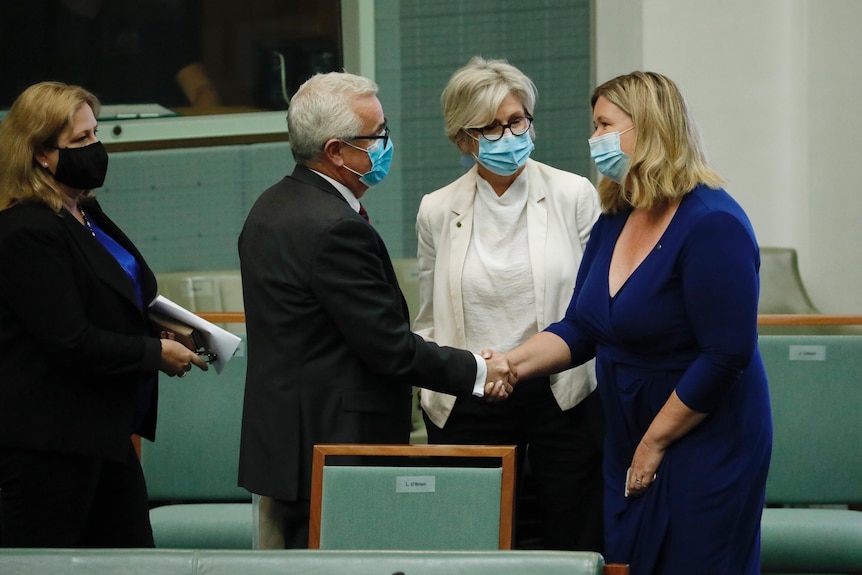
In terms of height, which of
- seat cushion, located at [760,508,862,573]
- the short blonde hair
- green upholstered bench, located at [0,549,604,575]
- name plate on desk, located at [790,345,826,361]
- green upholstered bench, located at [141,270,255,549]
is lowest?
seat cushion, located at [760,508,862,573]

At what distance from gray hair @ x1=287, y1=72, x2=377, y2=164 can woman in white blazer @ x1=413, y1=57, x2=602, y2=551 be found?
472 mm

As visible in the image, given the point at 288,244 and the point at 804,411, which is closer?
the point at 288,244

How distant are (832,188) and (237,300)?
2504mm

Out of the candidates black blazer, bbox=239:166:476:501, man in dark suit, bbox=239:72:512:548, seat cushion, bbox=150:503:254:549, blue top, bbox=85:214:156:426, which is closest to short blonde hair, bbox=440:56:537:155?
man in dark suit, bbox=239:72:512:548

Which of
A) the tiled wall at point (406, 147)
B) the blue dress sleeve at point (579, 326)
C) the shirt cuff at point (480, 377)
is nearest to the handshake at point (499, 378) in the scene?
the shirt cuff at point (480, 377)

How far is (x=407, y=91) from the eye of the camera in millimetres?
5258

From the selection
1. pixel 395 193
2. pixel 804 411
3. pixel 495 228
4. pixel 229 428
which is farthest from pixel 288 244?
pixel 395 193

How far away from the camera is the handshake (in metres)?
2.60

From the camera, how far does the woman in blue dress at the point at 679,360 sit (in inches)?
84.1

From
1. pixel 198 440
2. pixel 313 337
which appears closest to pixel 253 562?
pixel 313 337

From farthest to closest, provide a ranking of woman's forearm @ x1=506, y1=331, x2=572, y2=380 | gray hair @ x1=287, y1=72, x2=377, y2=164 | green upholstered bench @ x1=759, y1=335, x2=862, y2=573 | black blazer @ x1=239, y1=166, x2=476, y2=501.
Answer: green upholstered bench @ x1=759, y1=335, x2=862, y2=573 < woman's forearm @ x1=506, y1=331, x2=572, y2=380 < gray hair @ x1=287, y1=72, x2=377, y2=164 < black blazer @ x1=239, y1=166, x2=476, y2=501

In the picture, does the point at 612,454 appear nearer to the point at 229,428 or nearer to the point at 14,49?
the point at 229,428

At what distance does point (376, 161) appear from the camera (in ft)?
8.33

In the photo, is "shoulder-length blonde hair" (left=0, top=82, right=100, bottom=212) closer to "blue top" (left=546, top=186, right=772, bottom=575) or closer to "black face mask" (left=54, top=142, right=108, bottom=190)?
"black face mask" (left=54, top=142, right=108, bottom=190)
